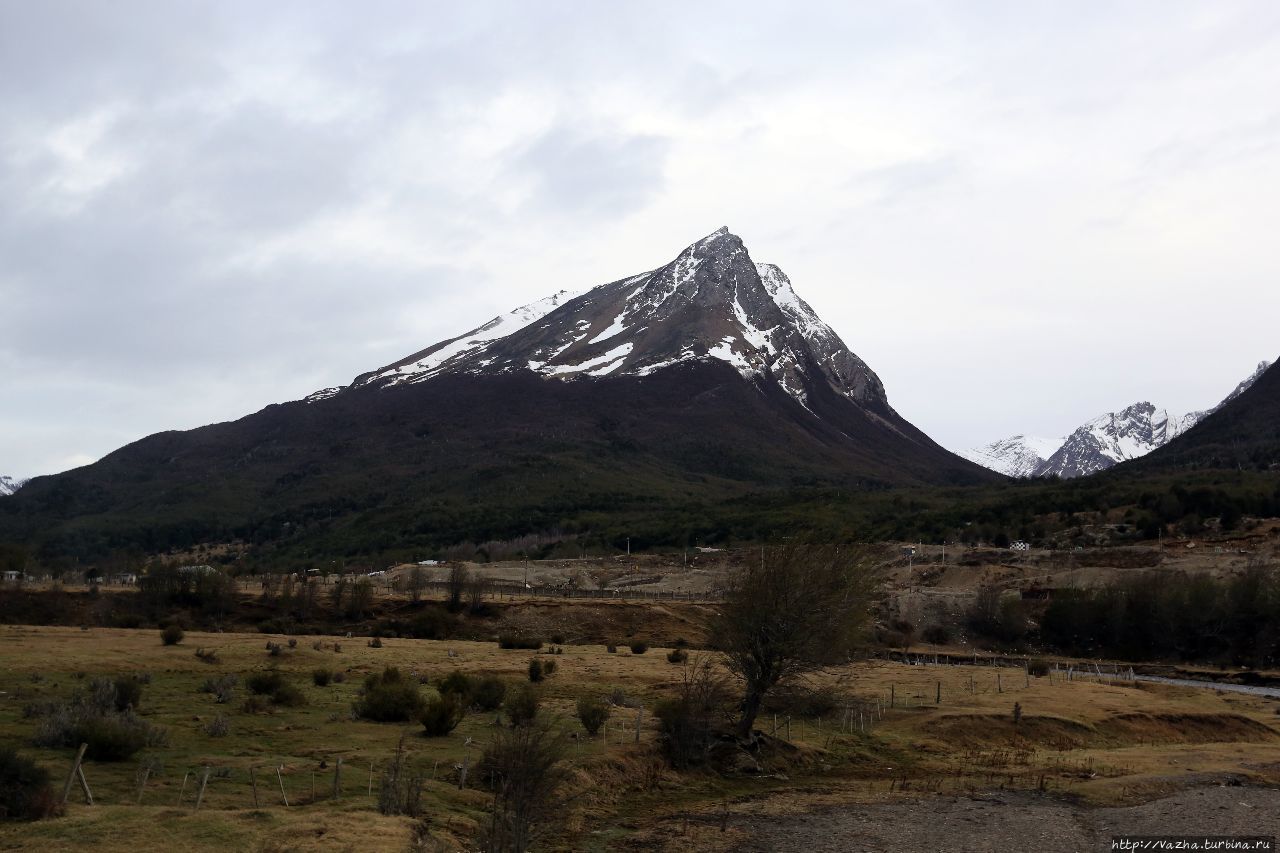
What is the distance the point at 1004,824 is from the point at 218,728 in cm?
1950

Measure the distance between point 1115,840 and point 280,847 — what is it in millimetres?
17330

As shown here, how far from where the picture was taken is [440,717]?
2781 cm

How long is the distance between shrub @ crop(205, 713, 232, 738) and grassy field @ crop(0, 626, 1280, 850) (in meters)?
0.26

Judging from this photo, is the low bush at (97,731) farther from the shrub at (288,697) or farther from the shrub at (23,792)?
the shrub at (288,697)

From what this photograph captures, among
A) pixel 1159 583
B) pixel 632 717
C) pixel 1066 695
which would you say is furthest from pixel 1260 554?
pixel 632 717

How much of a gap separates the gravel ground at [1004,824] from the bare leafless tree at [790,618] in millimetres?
6393

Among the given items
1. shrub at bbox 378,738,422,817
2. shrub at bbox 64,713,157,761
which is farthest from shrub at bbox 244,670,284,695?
shrub at bbox 378,738,422,817

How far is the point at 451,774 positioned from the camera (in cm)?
2352

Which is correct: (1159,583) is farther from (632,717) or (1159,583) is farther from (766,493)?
(766,493)

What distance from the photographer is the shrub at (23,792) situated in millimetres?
16938

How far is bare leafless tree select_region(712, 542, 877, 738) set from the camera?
31.5 m

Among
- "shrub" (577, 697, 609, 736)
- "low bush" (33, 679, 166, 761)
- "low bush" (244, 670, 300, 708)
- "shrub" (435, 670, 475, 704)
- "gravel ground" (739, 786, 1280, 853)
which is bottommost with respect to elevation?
"gravel ground" (739, 786, 1280, 853)

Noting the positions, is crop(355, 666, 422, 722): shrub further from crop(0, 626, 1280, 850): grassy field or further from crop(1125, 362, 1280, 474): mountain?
crop(1125, 362, 1280, 474): mountain

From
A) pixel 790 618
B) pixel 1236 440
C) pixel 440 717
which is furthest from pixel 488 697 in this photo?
pixel 1236 440
